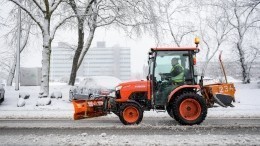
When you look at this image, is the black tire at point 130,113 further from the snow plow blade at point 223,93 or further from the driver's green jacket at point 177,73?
the snow plow blade at point 223,93

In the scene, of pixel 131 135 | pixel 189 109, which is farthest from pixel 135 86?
pixel 131 135

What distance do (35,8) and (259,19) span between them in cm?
2065

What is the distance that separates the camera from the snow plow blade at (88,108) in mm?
11211

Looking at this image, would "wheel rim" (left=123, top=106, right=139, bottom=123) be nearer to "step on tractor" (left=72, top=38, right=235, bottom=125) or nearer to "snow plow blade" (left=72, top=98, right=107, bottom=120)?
"step on tractor" (left=72, top=38, right=235, bottom=125)

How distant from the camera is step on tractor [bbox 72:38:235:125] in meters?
11.1

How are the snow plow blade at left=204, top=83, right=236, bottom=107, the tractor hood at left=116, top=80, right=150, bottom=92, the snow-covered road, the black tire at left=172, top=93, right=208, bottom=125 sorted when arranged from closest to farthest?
the snow-covered road, the black tire at left=172, top=93, right=208, bottom=125, the snow plow blade at left=204, top=83, right=236, bottom=107, the tractor hood at left=116, top=80, right=150, bottom=92

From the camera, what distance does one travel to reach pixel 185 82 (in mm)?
11281

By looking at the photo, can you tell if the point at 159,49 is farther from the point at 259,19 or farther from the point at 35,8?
the point at 259,19

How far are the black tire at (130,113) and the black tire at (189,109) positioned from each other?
1022mm

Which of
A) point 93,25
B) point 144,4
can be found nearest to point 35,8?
point 93,25

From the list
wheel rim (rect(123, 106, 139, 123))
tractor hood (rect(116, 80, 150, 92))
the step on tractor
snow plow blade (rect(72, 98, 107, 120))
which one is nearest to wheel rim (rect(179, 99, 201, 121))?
the step on tractor

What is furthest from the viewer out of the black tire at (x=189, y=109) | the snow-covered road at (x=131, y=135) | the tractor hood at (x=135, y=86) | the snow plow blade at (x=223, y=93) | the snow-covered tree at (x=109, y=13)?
the snow-covered tree at (x=109, y=13)

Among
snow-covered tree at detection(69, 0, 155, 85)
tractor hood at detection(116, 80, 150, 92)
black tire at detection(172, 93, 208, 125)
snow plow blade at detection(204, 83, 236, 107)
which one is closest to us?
black tire at detection(172, 93, 208, 125)

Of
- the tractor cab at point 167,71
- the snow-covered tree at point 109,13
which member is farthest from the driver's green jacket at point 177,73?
the snow-covered tree at point 109,13
